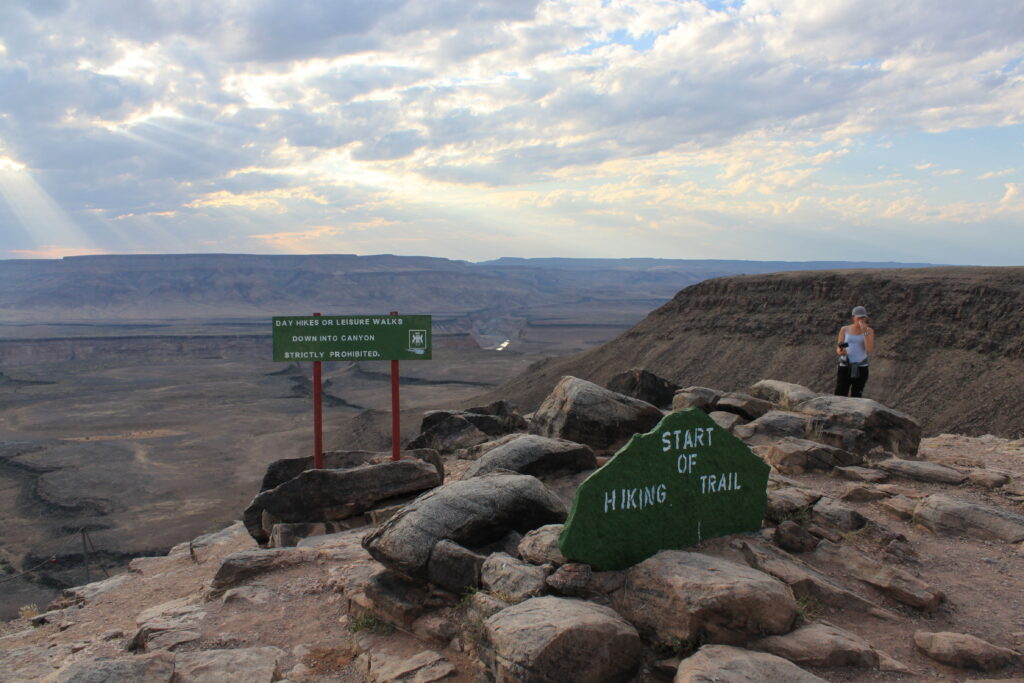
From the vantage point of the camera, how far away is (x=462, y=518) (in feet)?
21.8

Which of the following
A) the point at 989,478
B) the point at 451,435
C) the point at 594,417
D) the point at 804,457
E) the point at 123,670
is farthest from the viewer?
the point at 451,435

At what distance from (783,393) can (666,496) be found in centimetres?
735

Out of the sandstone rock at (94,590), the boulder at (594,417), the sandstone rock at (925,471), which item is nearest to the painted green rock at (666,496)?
the sandstone rock at (925,471)

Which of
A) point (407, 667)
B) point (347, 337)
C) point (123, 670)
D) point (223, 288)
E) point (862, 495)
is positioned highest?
point (347, 337)

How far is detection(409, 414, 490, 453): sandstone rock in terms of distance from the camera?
13.9 m

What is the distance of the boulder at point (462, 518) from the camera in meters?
6.36

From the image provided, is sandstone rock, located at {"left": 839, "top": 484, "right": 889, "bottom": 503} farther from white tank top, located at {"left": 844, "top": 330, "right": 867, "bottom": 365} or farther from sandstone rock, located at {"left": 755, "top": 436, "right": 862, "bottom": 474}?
white tank top, located at {"left": 844, "top": 330, "right": 867, "bottom": 365}

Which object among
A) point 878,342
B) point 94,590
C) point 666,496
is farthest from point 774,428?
point 878,342

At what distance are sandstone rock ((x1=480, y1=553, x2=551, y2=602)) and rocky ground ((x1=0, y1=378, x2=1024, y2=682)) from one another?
0.02 meters

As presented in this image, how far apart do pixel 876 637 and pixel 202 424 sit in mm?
51283

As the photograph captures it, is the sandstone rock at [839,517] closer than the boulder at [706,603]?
No

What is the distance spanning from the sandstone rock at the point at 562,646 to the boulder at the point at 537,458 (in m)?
3.76

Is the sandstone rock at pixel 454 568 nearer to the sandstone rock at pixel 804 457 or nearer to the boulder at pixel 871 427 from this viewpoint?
the sandstone rock at pixel 804 457

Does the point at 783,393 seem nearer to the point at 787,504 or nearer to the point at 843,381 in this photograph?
the point at 843,381
